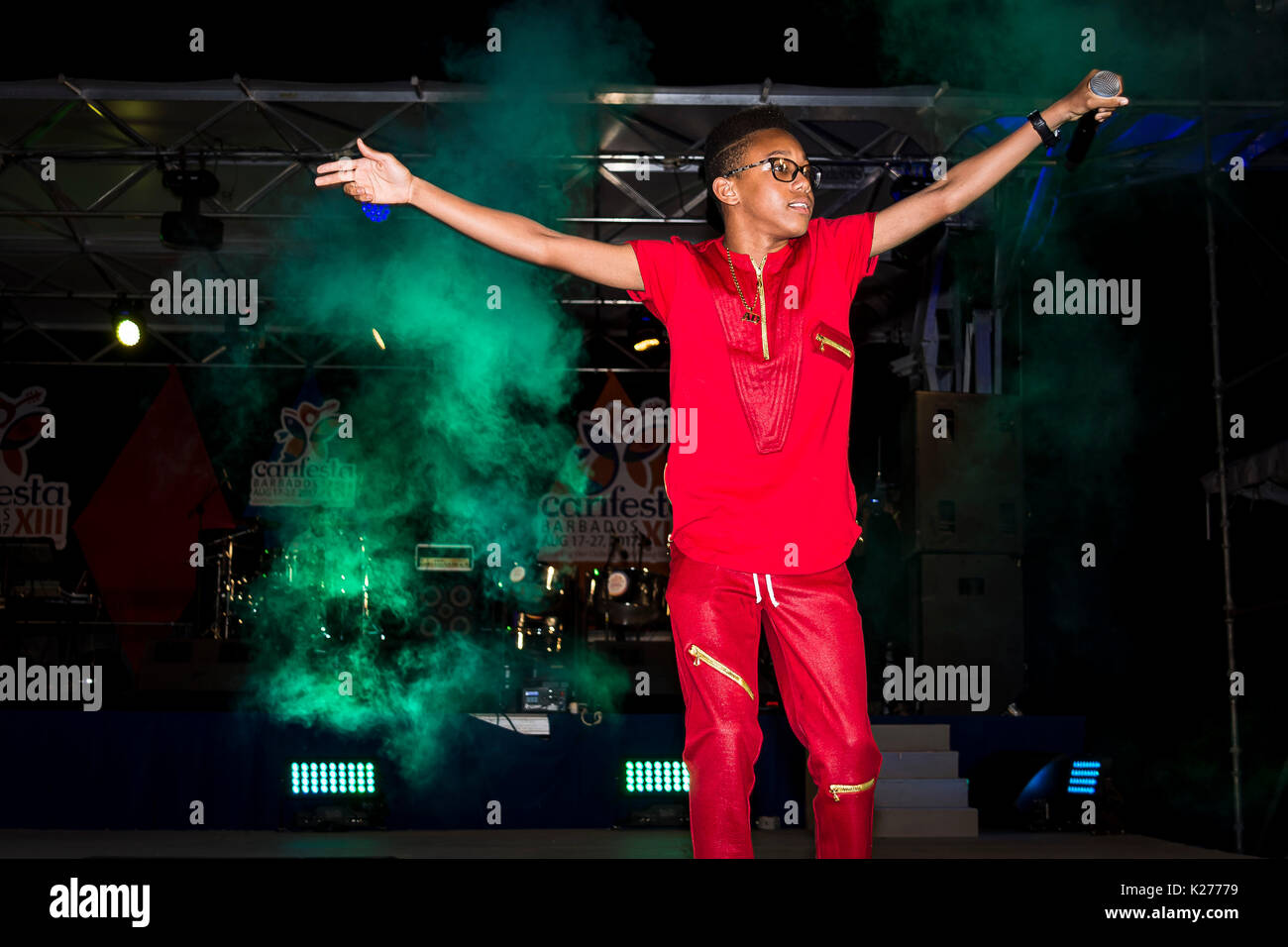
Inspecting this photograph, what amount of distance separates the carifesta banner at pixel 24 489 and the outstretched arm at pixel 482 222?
44.1 ft

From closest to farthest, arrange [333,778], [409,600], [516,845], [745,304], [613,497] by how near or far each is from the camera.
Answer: [745,304] → [516,845] → [333,778] → [409,600] → [613,497]

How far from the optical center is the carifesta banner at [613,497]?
14.1 metres

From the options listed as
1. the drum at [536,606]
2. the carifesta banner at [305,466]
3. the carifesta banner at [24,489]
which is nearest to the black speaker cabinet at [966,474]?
the drum at [536,606]

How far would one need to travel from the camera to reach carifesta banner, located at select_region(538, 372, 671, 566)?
1409 centimetres

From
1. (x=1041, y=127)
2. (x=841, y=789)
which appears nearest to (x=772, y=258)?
(x=1041, y=127)

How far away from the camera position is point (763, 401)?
2615 mm

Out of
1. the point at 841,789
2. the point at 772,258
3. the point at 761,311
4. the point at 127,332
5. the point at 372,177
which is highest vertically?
the point at 127,332

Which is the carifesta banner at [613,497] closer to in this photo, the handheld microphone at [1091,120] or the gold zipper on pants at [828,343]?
the handheld microphone at [1091,120]

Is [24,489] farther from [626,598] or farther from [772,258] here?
[772,258]

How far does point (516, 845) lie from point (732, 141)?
430cm

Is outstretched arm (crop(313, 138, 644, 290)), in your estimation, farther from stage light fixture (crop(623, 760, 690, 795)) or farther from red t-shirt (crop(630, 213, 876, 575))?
stage light fixture (crop(623, 760, 690, 795))

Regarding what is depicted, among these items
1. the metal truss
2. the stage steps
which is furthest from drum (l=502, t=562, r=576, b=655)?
the stage steps

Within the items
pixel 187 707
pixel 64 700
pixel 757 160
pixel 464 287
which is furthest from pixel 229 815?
pixel 757 160

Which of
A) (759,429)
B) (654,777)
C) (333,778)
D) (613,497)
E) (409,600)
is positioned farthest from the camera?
(613,497)
